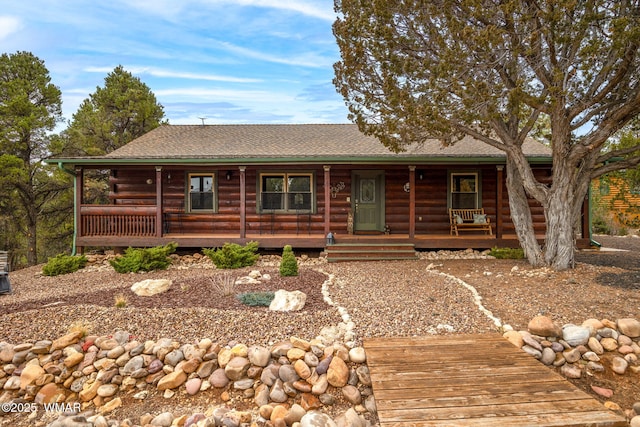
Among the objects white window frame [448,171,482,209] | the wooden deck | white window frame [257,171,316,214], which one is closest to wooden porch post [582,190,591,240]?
white window frame [448,171,482,209]

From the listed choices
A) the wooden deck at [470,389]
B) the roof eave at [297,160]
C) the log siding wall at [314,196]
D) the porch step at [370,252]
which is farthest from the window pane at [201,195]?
the wooden deck at [470,389]

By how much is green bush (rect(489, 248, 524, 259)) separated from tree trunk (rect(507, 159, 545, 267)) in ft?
3.89

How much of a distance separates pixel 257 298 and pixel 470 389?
129 inches

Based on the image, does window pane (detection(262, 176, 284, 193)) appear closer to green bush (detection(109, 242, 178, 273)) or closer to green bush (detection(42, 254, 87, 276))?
green bush (detection(109, 242, 178, 273))

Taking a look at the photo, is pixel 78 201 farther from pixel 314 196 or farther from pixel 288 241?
pixel 314 196

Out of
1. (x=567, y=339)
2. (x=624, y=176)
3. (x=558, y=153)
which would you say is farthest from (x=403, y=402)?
(x=624, y=176)

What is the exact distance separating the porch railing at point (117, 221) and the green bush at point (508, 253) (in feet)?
31.6

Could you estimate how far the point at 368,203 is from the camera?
11422mm

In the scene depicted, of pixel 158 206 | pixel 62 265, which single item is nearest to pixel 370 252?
pixel 158 206

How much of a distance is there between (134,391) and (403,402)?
2788 millimetres

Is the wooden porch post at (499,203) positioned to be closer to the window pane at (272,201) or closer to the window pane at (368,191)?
the window pane at (368,191)

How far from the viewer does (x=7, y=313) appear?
16.4 ft

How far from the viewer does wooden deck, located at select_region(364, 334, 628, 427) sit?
269 centimetres

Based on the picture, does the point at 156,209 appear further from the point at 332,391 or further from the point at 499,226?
the point at 499,226
